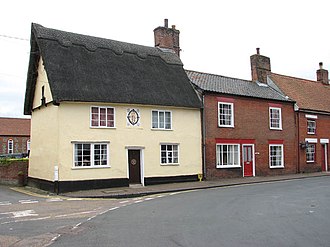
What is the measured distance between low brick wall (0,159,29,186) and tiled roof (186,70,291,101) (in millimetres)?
12268

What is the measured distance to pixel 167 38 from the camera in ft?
86.1

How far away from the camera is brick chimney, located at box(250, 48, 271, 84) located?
2939 centimetres

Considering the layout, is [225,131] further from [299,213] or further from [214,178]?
[299,213]

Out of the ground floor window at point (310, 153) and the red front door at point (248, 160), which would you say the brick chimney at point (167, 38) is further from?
the ground floor window at point (310, 153)

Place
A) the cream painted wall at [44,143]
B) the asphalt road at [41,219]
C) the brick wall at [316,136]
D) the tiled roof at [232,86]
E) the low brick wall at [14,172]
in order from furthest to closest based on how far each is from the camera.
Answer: the brick wall at [316,136], the tiled roof at [232,86], the low brick wall at [14,172], the cream painted wall at [44,143], the asphalt road at [41,219]

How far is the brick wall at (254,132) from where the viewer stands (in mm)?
22844

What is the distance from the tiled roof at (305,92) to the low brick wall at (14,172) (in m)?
Result: 19.8

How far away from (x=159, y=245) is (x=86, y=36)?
680 inches

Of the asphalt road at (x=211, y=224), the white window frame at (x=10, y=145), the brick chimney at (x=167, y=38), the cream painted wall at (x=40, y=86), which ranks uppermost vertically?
the brick chimney at (x=167, y=38)

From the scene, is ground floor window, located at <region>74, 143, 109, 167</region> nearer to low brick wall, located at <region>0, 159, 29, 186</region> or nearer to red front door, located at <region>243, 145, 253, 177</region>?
low brick wall, located at <region>0, 159, 29, 186</region>

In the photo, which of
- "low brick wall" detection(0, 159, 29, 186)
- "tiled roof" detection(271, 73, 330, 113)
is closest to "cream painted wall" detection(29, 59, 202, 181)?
"low brick wall" detection(0, 159, 29, 186)

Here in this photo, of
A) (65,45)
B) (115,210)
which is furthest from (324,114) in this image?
(115,210)

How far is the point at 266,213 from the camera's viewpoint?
422 inches

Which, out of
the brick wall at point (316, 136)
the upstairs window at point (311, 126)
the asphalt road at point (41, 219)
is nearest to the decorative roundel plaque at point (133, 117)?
the asphalt road at point (41, 219)
